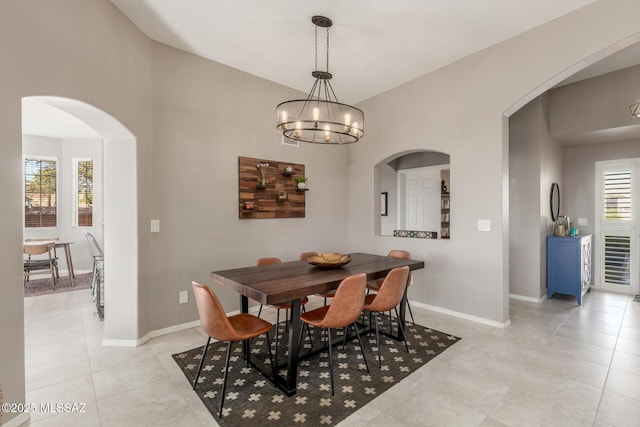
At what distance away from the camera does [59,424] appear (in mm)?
1895

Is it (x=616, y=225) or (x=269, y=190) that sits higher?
(x=269, y=190)

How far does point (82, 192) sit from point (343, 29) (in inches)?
270

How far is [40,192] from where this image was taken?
6.43 m

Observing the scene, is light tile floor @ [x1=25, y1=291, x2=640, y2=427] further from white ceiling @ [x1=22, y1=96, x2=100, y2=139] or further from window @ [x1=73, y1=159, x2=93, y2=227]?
window @ [x1=73, y1=159, x2=93, y2=227]

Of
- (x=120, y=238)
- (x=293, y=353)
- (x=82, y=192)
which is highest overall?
(x=82, y=192)

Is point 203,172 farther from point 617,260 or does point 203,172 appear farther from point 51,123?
point 617,260

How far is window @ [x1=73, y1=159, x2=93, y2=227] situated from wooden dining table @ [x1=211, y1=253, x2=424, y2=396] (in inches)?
239

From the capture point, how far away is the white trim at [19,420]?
5.86 ft

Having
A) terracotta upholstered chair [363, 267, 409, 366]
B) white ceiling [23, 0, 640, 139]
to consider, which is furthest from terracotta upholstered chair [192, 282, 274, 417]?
white ceiling [23, 0, 640, 139]

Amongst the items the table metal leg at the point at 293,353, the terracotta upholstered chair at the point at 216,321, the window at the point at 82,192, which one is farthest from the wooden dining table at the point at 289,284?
the window at the point at 82,192

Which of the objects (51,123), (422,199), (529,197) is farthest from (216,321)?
(51,123)

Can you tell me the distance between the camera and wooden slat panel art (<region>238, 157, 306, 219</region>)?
3.98 meters

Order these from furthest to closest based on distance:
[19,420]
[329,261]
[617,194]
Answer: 1. [617,194]
2. [329,261]
3. [19,420]

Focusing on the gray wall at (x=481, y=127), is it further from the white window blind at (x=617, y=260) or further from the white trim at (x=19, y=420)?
the white trim at (x=19, y=420)
